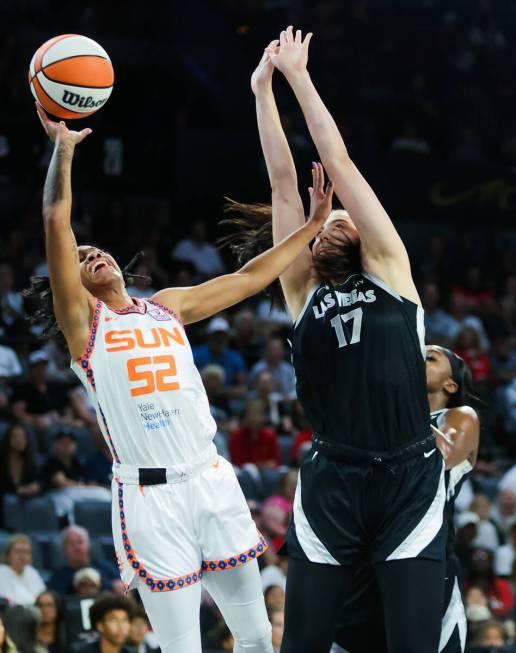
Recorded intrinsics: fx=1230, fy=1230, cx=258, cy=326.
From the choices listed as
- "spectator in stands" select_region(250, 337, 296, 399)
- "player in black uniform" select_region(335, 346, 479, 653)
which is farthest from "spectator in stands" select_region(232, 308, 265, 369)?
"player in black uniform" select_region(335, 346, 479, 653)

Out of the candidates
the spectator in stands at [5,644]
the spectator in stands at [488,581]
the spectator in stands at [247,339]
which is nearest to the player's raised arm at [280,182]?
the spectator in stands at [5,644]

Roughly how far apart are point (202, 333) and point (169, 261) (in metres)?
1.69

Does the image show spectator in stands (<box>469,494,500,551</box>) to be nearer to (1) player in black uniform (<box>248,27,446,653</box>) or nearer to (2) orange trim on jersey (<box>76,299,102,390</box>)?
(1) player in black uniform (<box>248,27,446,653</box>)

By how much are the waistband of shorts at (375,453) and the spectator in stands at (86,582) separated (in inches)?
200

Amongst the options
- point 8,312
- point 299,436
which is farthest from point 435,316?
point 8,312

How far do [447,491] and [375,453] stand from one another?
77 cm

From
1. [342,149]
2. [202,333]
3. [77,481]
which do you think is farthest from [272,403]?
[342,149]

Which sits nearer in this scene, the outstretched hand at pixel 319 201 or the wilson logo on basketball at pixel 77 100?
the outstretched hand at pixel 319 201

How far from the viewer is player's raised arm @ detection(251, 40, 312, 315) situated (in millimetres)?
5324

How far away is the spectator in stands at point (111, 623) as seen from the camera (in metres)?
8.19

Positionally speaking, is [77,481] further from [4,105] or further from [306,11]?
[306,11]

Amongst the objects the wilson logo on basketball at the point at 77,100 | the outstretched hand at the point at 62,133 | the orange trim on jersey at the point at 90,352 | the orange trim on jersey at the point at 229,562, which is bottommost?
the orange trim on jersey at the point at 229,562

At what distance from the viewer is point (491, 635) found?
30.5 feet

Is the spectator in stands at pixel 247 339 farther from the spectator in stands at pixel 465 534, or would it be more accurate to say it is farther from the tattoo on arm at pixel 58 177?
the tattoo on arm at pixel 58 177
